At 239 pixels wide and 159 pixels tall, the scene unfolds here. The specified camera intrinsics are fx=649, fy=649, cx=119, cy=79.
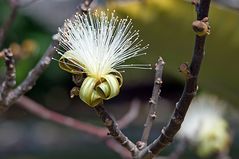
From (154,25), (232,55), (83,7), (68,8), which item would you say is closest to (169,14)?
(154,25)

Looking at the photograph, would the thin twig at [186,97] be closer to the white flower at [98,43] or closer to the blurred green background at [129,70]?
the white flower at [98,43]

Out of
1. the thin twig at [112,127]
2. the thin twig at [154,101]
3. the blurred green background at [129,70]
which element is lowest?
the thin twig at [112,127]

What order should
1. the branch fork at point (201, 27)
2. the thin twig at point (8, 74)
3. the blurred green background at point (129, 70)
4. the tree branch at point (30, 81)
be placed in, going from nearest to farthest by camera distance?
the branch fork at point (201, 27) < the thin twig at point (8, 74) < the tree branch at point (30, 81) < the blurred green background at point (129, 70)

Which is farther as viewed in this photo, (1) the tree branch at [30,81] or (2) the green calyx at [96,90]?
(1) the tree branch at [30,81]

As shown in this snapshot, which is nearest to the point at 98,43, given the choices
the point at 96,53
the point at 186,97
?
the point at 96,53

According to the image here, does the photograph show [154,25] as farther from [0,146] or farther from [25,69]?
[0,146]

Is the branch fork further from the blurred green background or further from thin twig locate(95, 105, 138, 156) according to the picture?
the blurred green background

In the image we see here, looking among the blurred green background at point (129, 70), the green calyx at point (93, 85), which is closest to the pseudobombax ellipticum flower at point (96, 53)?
the green calyx at point (93, 85)

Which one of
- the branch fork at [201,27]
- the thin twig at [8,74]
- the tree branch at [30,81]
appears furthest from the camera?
the tree branch at [30,81]
